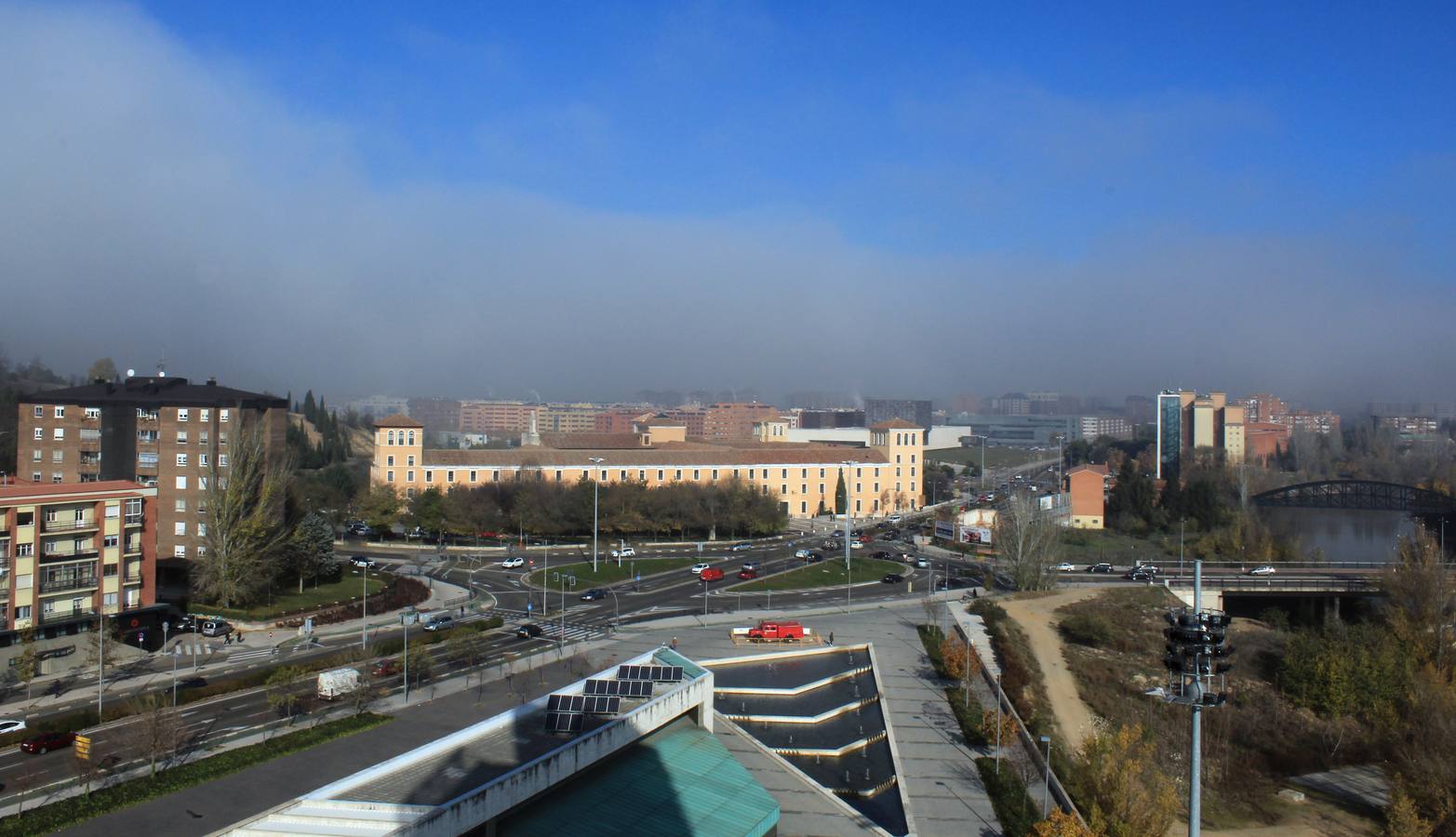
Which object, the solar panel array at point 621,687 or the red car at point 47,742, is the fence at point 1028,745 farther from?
the red car at point 47,742

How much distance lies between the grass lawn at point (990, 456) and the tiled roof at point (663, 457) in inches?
1636

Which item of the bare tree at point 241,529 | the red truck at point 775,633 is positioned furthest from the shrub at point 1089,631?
the bare tree at point 241,529

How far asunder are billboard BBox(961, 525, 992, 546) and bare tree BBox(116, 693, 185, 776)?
114 feet

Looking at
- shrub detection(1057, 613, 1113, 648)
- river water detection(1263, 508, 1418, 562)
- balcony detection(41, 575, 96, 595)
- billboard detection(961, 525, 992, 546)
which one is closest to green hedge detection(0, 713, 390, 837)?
balcony detection(41, 575, 96, 595)

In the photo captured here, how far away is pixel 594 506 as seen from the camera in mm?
43406

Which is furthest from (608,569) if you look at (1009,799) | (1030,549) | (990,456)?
(990,456)

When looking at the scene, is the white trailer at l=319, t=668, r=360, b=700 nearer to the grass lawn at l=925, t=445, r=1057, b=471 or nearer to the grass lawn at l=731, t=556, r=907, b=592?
the grass lawn at l=731, t=556, r=907, b=592

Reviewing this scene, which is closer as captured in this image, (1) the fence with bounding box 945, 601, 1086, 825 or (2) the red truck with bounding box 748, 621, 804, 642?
(1) the fence with bounding box 945, 601, 1086, 825

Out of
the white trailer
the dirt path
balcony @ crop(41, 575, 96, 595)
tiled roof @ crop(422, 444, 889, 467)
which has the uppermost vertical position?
tiled roof @ crop(422, 444, 889, 467)

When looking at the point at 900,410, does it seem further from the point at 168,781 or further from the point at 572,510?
the point at 168,781

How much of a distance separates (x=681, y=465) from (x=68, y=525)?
3197 centimetres

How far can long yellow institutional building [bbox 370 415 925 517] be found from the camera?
158ft

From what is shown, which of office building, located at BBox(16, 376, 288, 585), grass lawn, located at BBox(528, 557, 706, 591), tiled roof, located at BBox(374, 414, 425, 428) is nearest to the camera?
office building, located at BBox(16, 376, 288, 585)

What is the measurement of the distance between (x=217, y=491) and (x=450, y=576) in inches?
350
